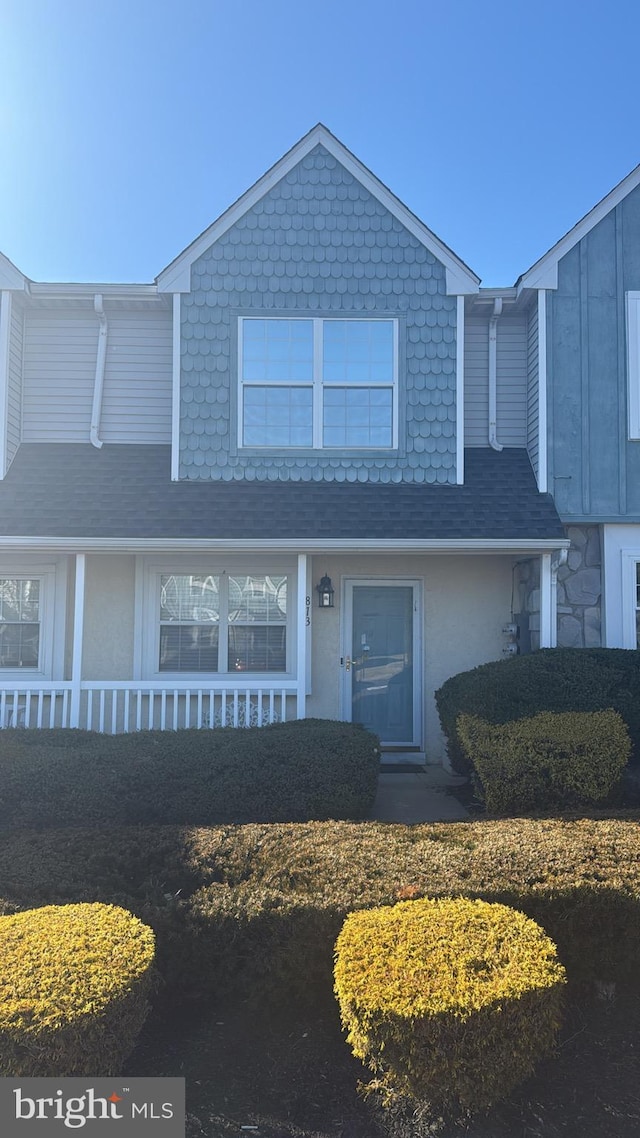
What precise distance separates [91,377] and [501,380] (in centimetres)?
508

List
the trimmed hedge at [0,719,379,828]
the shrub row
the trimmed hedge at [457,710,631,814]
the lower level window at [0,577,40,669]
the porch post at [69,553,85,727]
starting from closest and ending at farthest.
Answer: the shrub row, the trimmed hedge at [0,719,379,828], the trimmed hedge at [457,710,631,814], the porch post at [69,553,85,727], the lower level window at [0,577,40,669]

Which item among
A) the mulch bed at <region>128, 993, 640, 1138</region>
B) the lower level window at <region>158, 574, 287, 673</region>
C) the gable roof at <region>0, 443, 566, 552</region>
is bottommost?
the mulch bed at <region>128, 993, 640, 1138</region>

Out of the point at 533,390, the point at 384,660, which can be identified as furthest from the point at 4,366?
the point at 533,390

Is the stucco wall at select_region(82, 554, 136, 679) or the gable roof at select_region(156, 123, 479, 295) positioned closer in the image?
the gable roof at select_region(156, 123, 479, 295)

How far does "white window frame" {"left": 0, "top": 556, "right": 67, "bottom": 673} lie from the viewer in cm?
923

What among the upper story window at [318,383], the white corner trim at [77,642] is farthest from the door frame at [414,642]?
the white corner trim at [77,642]

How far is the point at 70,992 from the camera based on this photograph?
297cm

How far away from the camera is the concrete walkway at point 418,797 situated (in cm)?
697

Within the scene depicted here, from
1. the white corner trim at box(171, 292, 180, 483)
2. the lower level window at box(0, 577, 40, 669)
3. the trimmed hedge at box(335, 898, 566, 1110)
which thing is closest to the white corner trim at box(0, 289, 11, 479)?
the lower level window at box(0, 577, 40, 669)

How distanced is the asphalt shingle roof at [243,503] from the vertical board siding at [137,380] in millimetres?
301

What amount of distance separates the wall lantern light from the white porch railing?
3.88 ft

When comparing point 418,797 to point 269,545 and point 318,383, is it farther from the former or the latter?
point 318,383

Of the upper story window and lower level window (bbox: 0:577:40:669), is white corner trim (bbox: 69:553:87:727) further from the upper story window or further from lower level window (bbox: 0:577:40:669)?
the upper story window

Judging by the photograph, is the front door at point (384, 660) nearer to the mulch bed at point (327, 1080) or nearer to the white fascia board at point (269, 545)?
the white fascia board at point (269, 545)
